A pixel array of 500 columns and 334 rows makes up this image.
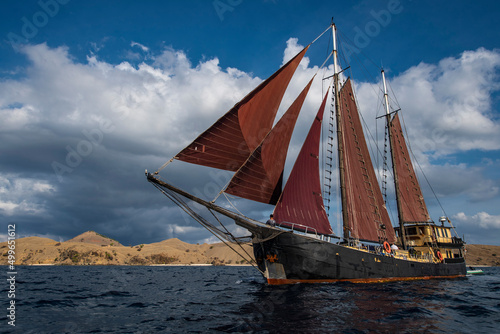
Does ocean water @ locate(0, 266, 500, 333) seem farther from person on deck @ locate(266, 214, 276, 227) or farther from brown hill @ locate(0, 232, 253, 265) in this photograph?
brown hill @ locate(0, 232, 253, 265)

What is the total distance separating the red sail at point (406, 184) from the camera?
120 ft

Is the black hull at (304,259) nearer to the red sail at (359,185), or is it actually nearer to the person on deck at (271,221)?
the person on deck at (271,221)

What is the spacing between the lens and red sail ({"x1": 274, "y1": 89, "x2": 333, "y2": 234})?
19141mm

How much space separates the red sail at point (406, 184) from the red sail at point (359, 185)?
859 cm

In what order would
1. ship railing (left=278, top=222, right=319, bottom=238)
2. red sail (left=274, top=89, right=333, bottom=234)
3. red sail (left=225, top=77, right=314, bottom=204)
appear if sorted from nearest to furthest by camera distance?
red sail (left=225, top=77, right=314, bottom=204), ship railing (left=278, top=222, right=319, bottom=238), red sail (left=274, top=89, right=333, bottom=234)

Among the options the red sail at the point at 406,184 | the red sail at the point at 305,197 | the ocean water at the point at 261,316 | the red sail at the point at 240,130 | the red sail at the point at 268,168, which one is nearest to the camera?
the ocean water at the point at 261,316

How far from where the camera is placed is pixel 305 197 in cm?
2011

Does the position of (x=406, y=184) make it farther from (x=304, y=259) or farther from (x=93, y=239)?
(x=93, y=239)

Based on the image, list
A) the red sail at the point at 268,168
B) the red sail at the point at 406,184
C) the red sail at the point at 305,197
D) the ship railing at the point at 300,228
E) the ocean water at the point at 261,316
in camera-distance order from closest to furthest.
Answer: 1. the ocean water at the point at 261,316
2. the red sail at the point at 268,168
3. the ship railing at the point at 300,228
4. the red sail at the point at 305,197
5. the red sail at the point at 406,184

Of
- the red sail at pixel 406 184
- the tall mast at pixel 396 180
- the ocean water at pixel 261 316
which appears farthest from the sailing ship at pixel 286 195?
the red sail at pixel 406 184

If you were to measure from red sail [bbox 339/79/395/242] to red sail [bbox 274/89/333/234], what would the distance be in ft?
16.5

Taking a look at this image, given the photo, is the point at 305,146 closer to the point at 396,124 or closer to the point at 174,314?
the point at 174,314

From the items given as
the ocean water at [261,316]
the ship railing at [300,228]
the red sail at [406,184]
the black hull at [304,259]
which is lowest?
the ocean water at [261,316]

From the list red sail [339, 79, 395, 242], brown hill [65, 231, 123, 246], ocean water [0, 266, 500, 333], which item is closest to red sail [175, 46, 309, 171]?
ocean water [0, 266, 500, 333]
